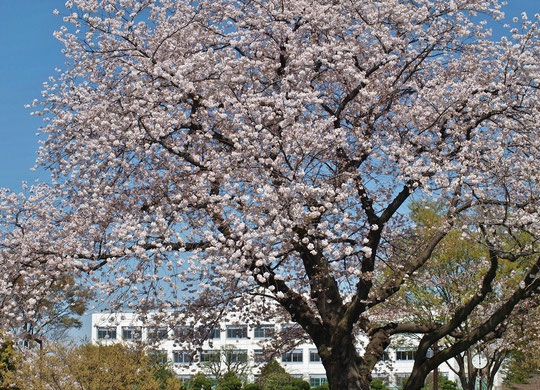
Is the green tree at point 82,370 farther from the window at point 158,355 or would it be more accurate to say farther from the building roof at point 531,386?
the building roof at point 531,386

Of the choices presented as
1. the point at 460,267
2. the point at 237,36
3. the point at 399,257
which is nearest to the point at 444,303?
the point at 460,267

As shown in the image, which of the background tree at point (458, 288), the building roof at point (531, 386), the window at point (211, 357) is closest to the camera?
the background tree at point (458, 288)

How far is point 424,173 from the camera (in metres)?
12.6

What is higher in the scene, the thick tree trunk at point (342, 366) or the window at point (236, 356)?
the thick tree trunk at point (342, 366)

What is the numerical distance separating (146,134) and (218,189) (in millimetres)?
1615

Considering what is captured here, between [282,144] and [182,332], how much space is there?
16.5ft

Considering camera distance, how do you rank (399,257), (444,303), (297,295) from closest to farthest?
(297,295) → (399,257) → (444,303)

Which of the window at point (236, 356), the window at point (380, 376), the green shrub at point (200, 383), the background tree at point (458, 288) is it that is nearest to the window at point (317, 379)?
the window at point (236, 356)

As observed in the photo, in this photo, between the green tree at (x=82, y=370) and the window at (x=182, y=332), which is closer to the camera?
the green tree at (x=82, y=370)

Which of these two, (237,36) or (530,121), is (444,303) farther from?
(237,36)

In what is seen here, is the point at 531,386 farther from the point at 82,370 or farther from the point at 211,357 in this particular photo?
the point at 82,370

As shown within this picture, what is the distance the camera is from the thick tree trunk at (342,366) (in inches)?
529

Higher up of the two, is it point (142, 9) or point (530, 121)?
point (142, 9)

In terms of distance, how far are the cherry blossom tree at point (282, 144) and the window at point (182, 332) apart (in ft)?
2.14
